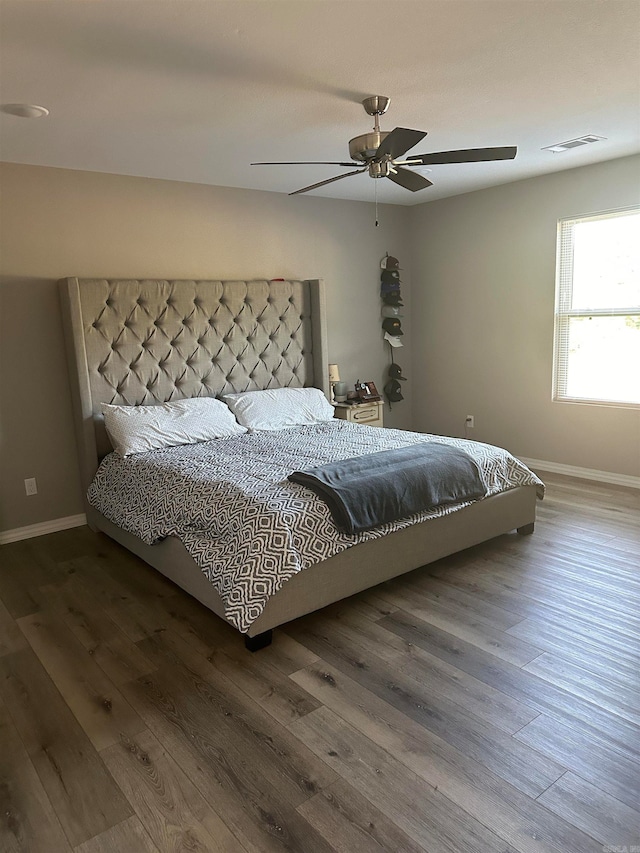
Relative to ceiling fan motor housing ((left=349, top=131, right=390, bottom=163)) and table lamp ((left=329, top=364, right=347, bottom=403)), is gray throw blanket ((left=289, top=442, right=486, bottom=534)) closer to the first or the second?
ceiling fan motor housing ((left=349, top=131, right=390, bottom=163))

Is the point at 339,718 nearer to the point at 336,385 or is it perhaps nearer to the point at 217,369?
the point at 217,369

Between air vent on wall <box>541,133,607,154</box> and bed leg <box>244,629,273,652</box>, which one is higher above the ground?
air vent on wall <box>541,133,607,154</box>

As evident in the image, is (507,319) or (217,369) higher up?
(507,319)

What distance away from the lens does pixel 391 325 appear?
235 inches

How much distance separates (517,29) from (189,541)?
8.47ft

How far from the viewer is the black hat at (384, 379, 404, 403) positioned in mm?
6113

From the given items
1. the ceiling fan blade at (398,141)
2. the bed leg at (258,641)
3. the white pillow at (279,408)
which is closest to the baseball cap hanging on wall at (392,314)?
the white pillow at (279,408)

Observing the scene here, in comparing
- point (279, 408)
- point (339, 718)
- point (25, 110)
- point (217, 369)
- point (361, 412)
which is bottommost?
point (339, 718)

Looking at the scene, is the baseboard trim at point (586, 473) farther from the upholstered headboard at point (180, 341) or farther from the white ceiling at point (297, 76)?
the white ceiling at point (297, 76)

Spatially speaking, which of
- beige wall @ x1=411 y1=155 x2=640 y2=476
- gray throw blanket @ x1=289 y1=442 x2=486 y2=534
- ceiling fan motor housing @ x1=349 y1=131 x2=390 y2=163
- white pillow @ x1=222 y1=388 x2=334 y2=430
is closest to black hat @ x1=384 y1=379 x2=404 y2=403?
beige wall @ x1=411 y1=155 x2=640 y2=476

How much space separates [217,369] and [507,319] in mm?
2648

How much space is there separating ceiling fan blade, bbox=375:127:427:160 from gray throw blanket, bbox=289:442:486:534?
1533mm

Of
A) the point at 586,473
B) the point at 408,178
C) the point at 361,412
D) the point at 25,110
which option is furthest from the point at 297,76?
the point at 586,473

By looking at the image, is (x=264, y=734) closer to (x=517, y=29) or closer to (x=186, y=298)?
(x=517, y=29)
